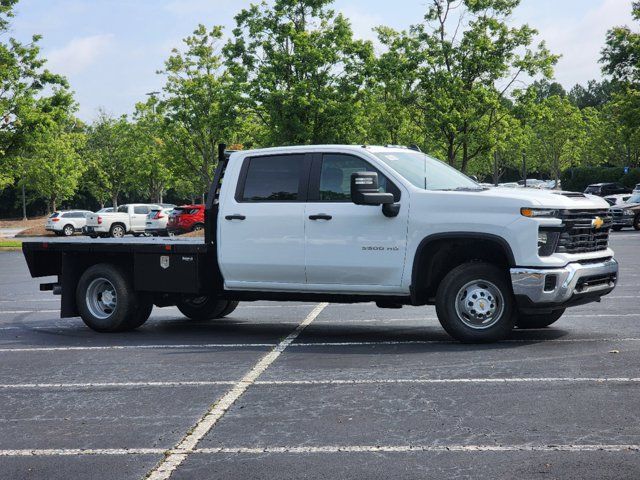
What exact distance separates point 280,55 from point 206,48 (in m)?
12.9

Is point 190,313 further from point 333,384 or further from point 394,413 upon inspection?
point 394,413

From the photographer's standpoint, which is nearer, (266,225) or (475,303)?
(475,303)

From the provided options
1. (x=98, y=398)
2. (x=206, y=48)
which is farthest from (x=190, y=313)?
(x=206, y=48)

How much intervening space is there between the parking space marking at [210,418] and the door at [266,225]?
77cm

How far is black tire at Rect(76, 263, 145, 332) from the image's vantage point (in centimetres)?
1045

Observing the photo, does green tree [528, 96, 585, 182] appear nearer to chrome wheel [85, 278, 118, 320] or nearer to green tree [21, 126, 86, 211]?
green tree [21, 126, 86, 211]

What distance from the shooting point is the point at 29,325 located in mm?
11562

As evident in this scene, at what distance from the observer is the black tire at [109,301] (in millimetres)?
10453

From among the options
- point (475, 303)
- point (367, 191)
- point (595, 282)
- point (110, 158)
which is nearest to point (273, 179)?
point (367, 191)

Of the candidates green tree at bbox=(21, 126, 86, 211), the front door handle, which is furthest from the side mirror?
green tree at bbox=(21, 126, 86, 211)

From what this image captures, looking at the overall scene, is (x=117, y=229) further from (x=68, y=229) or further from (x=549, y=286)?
(x=549, y=286)

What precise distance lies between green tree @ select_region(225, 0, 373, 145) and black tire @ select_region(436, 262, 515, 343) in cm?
2985

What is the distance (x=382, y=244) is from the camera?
898 cm

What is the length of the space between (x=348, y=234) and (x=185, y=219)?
30.8 metres
